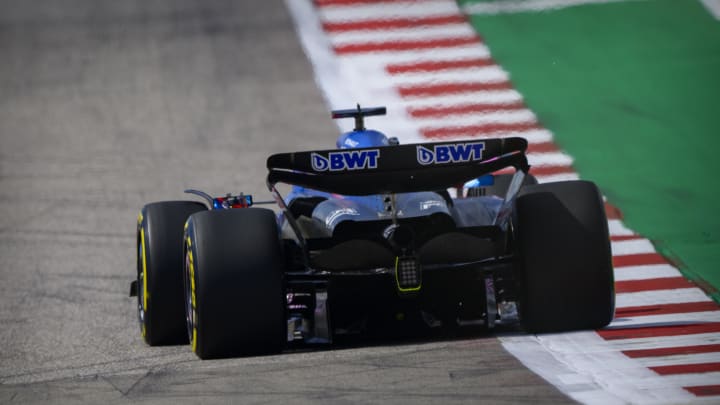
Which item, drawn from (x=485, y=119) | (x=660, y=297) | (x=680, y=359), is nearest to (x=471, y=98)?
(x=485, y=119)

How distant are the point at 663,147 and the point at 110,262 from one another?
6250mm

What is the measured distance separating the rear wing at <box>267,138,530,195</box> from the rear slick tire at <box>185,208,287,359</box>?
15.4 inches

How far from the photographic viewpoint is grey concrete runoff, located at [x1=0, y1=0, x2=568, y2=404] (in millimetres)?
6910

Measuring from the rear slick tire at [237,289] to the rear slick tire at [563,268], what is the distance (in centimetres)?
148

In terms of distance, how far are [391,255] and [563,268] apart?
1.02 metres

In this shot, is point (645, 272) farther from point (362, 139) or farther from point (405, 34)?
point (405, 34)

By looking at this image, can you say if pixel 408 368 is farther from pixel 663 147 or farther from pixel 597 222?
pixel 663 147

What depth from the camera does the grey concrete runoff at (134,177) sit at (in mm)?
6910

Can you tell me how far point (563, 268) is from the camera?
8031 mm

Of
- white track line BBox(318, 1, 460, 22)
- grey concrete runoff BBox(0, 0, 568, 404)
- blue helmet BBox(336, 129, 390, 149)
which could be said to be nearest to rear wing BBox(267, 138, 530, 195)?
grey concrete runoff BBox(0, 0, 568, 404)

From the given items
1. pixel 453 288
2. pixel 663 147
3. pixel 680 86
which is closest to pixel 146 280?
pixel 453 288

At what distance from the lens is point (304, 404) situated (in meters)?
6.20

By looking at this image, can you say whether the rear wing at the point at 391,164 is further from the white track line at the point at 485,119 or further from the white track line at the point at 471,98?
the white track line at the point at 471,98

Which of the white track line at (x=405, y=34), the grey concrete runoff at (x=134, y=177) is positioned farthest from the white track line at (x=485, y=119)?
the white track line at (x=405, y=34)
